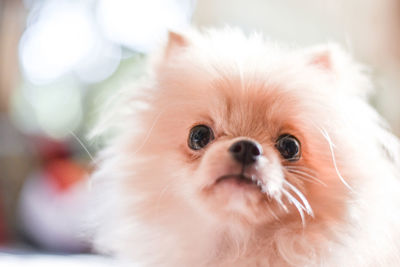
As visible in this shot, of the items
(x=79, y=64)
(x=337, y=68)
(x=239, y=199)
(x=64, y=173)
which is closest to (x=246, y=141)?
(x=239, y=199)

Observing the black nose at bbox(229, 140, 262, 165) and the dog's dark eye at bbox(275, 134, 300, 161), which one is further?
the dog's dark eye at bbox(275, 134, 300, 161)

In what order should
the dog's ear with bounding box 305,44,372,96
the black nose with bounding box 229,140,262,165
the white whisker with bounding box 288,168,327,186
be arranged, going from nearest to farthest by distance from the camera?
the black nose with bounding box 229,140,262,165, the white whisker with bounding box 288,168,327,186, the dog's ear with bounding box 305,44,372,96

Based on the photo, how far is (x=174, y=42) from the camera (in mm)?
1469

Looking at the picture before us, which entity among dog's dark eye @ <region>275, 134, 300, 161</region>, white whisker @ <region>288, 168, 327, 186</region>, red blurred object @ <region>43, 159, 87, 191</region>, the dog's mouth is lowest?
the dog's mouth

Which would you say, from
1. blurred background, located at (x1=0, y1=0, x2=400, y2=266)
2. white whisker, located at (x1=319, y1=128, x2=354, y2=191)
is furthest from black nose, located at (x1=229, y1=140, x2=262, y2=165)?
blurred background, located at (x1=0, y1=0, x2=400, y2=266)

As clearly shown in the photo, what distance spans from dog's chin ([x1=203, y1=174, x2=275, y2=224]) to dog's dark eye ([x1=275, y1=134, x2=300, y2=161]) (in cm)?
16

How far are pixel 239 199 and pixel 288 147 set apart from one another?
0.75 ft

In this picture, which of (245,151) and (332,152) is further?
(332,152)

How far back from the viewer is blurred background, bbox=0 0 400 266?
281 cm

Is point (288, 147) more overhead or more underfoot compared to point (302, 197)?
more overhead

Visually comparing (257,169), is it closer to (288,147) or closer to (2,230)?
(288,147)

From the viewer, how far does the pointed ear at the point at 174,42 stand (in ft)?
4.78

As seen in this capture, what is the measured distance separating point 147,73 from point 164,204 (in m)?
0.48

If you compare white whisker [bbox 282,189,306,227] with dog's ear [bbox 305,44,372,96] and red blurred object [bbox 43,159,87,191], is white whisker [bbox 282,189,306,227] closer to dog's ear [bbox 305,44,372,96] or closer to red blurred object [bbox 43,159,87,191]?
dog's ear [bbox 305,44,372,96]
